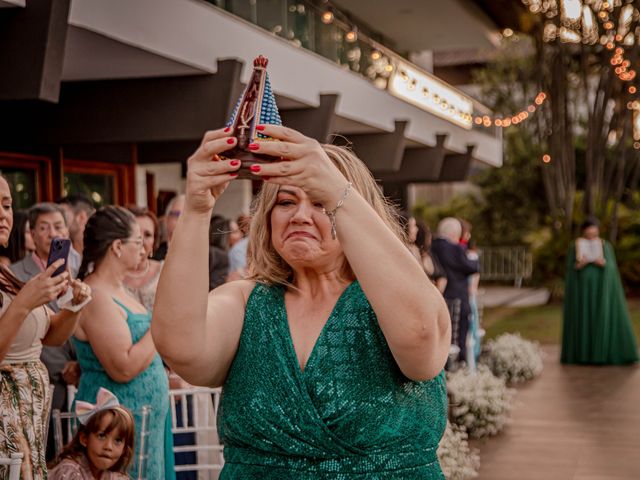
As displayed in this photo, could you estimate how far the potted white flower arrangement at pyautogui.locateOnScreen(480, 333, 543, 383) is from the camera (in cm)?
1219

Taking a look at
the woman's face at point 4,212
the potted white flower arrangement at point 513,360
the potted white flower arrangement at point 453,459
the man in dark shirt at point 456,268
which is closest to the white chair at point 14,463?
the woman's face at point 4,212

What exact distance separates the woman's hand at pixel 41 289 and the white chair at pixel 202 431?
1.58 meters

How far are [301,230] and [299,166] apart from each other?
0.41 meters

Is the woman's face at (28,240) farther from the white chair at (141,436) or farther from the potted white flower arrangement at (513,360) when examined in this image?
the potted white flower arrangement at (513,360)

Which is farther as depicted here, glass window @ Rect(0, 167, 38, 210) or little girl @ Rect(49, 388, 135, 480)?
glass window @ Rect(0, 167, 38, 210)

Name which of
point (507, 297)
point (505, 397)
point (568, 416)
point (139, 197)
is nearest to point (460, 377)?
point (505, 397)

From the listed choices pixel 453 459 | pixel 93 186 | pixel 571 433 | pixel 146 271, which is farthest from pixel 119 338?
pixel 93 186

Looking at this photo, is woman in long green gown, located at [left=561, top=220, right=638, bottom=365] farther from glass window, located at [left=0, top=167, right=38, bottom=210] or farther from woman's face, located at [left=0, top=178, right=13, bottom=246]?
woman's face, located at [left=0, top=178, right=13, bottom=246]

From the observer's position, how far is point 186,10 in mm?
9836

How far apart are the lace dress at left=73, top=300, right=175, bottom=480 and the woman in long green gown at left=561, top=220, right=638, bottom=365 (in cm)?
968

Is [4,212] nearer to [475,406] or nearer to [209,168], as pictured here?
[209,168]

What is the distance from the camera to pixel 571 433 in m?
8.97

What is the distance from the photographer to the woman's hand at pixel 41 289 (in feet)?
11.2

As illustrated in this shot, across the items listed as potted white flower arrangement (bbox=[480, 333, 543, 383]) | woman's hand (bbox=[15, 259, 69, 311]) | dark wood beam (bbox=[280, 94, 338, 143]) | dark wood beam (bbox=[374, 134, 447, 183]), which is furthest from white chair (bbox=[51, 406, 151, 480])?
dark wood beam (bbox=[374, 134, 447, 183])
